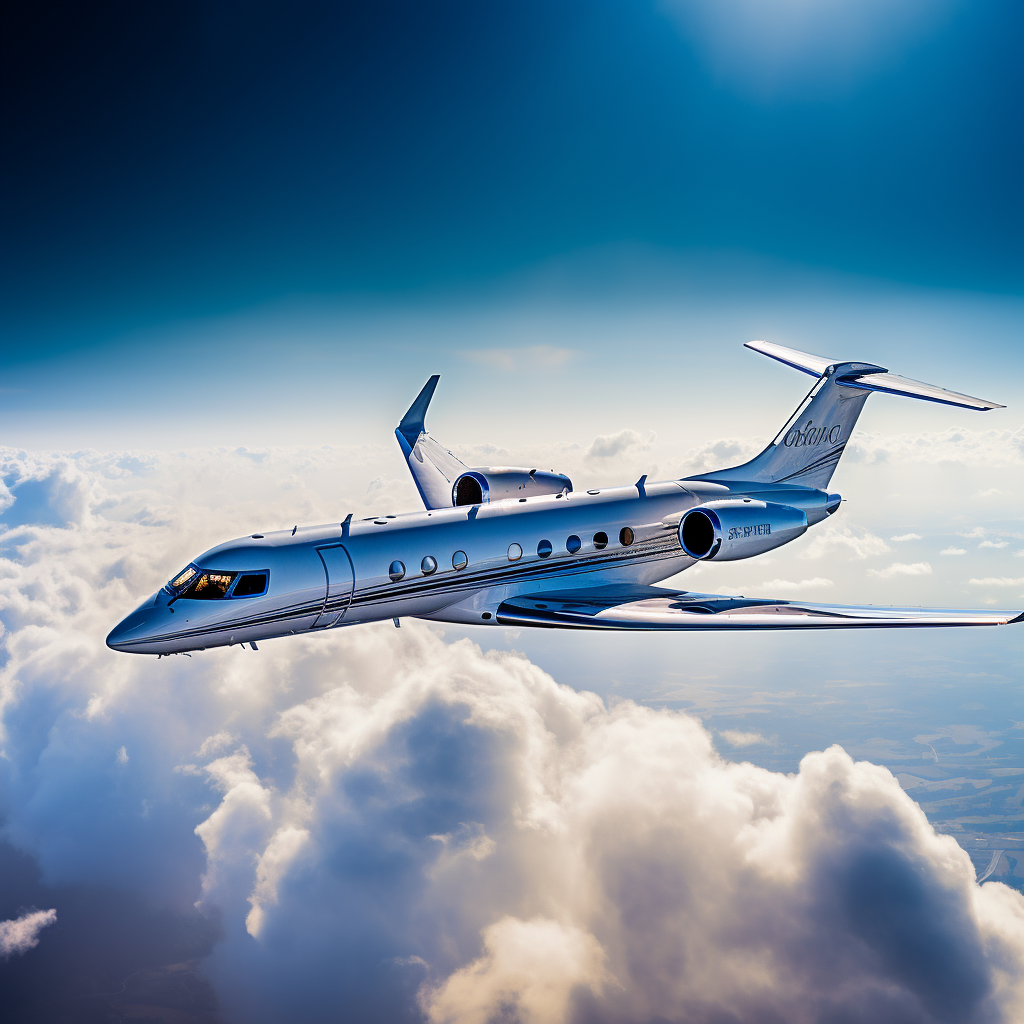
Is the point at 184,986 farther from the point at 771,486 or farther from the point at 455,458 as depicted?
the point at 771,486

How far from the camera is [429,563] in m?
18.9

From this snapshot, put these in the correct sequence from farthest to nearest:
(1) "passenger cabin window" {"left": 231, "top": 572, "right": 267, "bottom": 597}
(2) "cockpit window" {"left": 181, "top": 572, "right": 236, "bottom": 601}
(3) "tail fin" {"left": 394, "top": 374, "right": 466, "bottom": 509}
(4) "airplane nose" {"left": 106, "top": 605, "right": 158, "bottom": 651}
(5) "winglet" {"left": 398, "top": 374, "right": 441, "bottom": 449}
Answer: (5) "winglet" {"left": 398, "top": 374, "right": 441, "bottom": 449}, (3) "tail fin" {"left": 394, "top": 374, "right": 466, "bottom": 509}, (1) "passenger cabin window" {"left": 231, "top": 572, "right": 267, "bottom": 597}, (2) "cockpit window" {"left": 181, "top": 572, "right": 236, "bottom": 601}, (4) "airplane nose" {"left": 106, "top": 605, "right": 158, "bottom": 651}

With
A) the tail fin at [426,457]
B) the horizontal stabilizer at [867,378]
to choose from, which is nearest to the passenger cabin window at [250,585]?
the tail fin at [426,457]

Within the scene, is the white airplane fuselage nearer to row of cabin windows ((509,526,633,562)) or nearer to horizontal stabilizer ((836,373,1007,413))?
row of cabin windows ((509,526,633,562))

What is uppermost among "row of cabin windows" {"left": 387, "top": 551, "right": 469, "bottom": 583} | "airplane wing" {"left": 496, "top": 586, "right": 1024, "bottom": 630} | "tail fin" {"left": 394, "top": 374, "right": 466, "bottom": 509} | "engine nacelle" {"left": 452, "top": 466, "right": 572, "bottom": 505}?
"tail fin" {"left": 394, "top": 374, "right": 466, "bottom": 509}

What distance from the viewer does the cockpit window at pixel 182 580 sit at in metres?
16.6

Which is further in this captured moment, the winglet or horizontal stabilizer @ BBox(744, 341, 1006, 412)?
the winglet

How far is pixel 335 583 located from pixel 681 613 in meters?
9.83

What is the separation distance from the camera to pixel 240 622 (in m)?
16.8

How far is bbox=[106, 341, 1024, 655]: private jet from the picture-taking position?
54.7 ft

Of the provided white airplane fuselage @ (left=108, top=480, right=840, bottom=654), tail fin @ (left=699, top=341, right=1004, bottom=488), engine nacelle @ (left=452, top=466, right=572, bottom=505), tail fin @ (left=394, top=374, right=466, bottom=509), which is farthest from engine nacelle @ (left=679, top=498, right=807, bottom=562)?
tail fin @ (left=394, top=374, right=466, bottom=509)

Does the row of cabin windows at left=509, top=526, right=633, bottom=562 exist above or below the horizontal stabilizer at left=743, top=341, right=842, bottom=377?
below

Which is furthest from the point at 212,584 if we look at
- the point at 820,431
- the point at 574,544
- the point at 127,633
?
the point at 820,431

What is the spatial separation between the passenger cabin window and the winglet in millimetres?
16359
